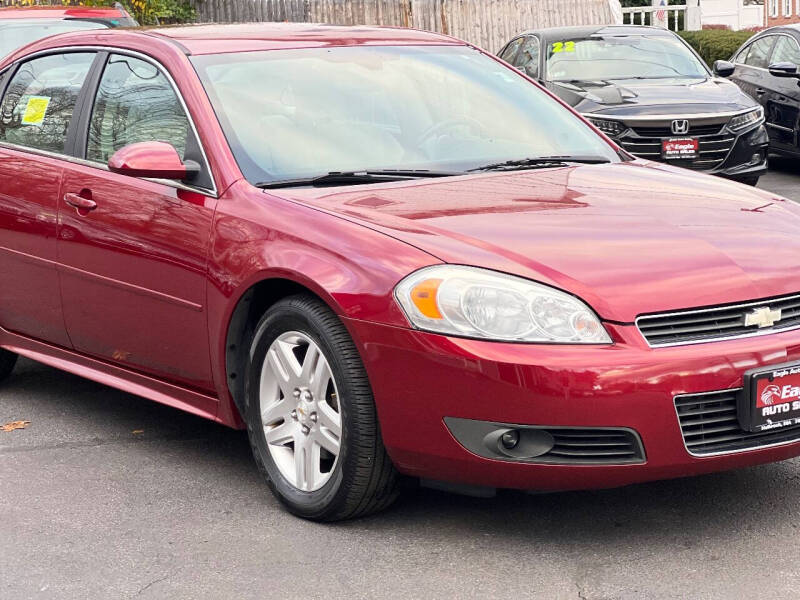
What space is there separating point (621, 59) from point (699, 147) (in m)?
1.91

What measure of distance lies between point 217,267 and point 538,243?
116 cm

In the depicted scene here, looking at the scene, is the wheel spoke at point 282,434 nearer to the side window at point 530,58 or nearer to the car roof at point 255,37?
the car roof at point 255,37

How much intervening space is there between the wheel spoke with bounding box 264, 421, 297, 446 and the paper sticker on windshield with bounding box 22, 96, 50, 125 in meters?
2.23

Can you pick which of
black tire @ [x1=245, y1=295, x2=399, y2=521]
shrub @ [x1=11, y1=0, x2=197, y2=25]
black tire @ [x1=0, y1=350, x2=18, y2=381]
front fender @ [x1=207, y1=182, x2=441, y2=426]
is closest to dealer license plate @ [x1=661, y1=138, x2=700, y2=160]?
black tire @ [x1=0, y1=350, x2=18, y2=381]

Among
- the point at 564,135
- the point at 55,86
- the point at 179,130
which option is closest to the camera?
the point at 179,130

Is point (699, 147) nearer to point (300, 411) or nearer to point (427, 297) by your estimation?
point (300, 411)

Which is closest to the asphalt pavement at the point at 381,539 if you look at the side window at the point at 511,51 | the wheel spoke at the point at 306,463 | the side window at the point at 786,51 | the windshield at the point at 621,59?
the wheel spoke at the point at 306,463

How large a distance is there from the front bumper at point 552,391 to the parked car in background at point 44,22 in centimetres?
854

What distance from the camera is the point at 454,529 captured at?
463 cm

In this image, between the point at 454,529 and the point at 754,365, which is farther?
the point at 454,529

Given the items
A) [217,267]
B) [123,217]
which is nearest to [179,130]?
[123,217]

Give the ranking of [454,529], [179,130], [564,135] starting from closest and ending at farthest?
[454,529]
[179,130]
[564,135]

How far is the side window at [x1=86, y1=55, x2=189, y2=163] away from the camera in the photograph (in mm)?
5473

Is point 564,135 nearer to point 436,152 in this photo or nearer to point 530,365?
point 436,152
